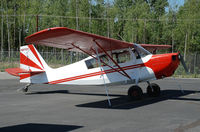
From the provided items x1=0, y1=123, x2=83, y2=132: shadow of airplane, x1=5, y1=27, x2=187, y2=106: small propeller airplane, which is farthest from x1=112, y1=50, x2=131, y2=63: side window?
x1=0, y1=123, x2=83, y2=132: shadow of airplane

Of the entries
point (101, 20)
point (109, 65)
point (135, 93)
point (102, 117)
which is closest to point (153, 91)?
point (135, 93)

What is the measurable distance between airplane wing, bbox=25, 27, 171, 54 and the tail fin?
2542 mm

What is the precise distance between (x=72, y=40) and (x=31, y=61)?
13.7 ft

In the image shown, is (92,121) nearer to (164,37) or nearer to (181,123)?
(181,123)

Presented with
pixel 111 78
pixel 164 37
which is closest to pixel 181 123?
pixel 111 78

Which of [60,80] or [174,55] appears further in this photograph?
[60,80]

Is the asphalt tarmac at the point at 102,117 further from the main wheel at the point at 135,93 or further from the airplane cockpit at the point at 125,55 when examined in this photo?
the airplane cockpit at the point at 125,55

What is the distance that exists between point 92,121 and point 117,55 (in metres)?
4.89

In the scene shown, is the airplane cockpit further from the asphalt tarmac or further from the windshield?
the asphalt tarmac

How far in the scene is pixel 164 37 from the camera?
50969 mm

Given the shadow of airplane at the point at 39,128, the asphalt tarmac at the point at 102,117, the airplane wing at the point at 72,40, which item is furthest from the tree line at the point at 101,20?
the shadow of airplane at the point at 39,128

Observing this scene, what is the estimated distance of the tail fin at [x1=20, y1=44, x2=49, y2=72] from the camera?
13328 mm

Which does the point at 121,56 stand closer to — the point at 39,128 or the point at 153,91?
the point at 153,91

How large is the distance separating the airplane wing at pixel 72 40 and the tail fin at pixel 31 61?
100 inches
